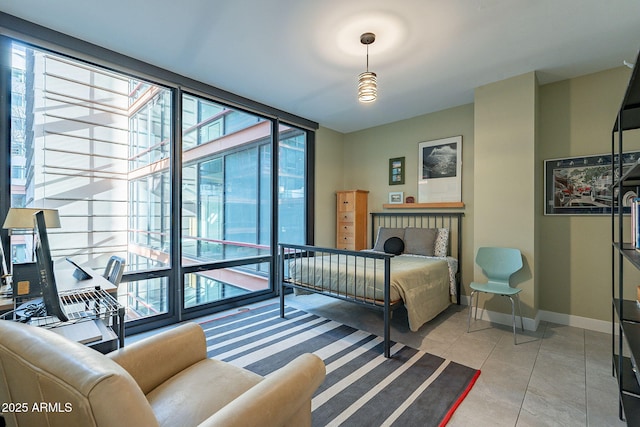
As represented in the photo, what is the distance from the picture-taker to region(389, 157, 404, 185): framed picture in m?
4.50

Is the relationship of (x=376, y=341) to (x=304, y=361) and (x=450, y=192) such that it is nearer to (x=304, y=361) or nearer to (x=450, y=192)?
(x=304, y=361)

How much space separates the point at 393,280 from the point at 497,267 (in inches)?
53.9

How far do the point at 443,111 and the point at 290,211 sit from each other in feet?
8.77

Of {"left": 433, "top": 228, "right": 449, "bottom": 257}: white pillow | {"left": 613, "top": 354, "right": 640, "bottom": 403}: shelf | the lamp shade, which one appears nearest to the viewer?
{"left": 613, "top": 354, "right": 640, "bottom": 403}: shelf

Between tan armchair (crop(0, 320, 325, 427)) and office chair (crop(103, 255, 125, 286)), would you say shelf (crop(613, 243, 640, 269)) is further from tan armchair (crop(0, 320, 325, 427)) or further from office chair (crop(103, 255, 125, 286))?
office chair (crop(103, 255, 125, 286))

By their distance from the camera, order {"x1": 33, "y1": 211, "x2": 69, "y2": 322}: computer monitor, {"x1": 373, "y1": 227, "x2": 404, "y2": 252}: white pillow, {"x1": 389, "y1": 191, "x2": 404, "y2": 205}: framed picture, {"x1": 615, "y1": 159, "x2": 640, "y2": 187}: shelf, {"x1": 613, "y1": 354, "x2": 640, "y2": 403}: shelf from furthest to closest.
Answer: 1. {"x1": 389, "y1": 191, "x2": 404, "y2": 205}: framed picture
2. {"x1": 373, "y1": 227, "x2": 404, "y2": 252}: white pillow
3. {"x1": 613, "y1": 354, "x2": 640, "y2": 403}: shelf
4. {"x1": 615, "y1": 159, "x2": 640, "y2": 187}: shelf
5. {"x1": 33, "y1": 211, "x2": 69, "y2": 322}: computer monitor

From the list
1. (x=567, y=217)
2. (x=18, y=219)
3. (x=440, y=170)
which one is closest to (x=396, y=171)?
(x=440, y=170)

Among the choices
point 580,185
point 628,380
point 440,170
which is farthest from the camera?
point 440,170

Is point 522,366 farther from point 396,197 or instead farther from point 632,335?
point 396,197

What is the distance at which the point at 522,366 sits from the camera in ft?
7.53

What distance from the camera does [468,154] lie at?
386cm

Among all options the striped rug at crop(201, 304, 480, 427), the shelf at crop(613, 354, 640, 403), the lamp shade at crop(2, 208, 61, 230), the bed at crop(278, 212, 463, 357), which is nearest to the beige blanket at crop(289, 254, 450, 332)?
the bed at crop(278, 212, 463, 357)

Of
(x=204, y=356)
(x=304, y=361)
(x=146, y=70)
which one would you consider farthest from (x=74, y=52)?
(x=304, y=361)

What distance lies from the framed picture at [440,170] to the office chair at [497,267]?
0.97m
